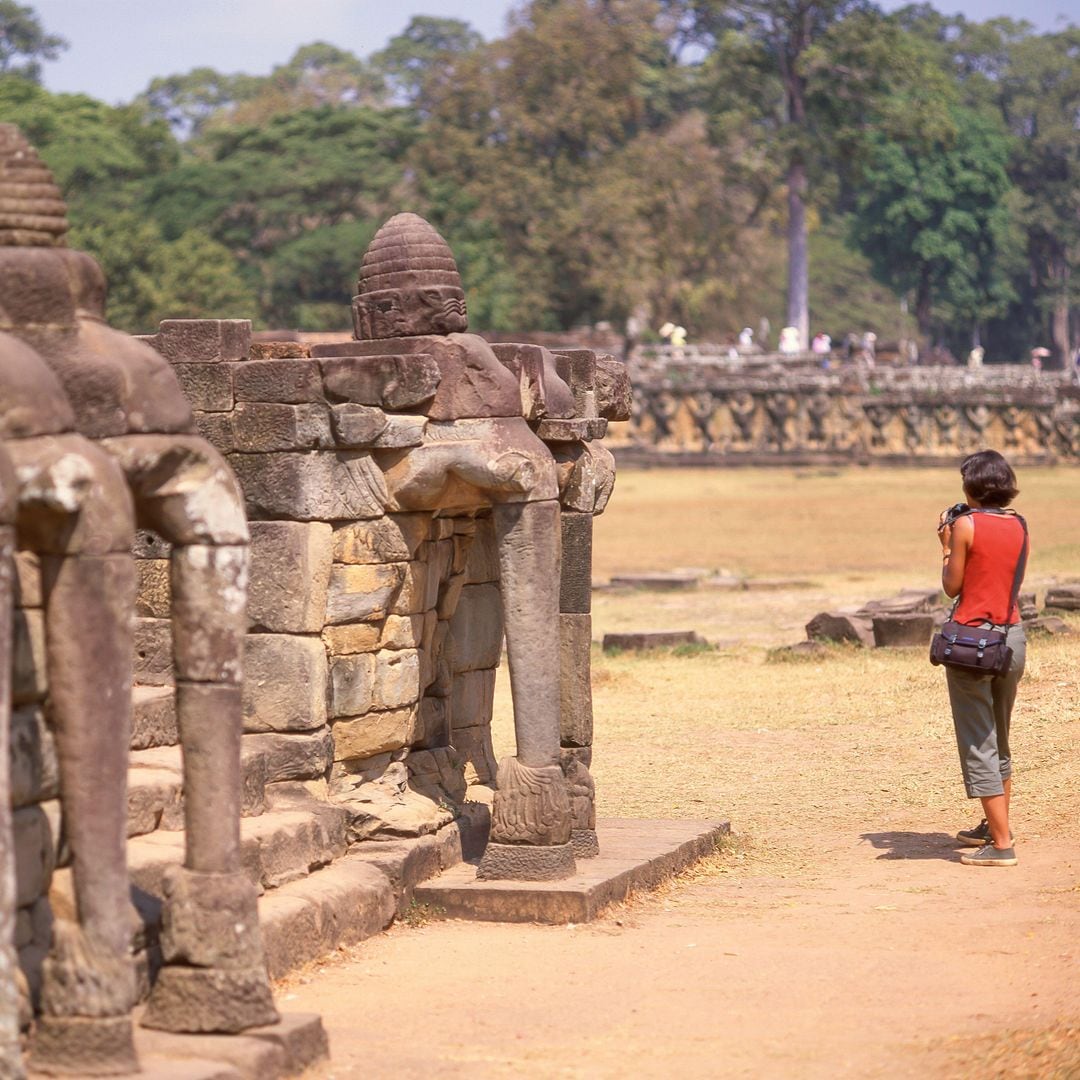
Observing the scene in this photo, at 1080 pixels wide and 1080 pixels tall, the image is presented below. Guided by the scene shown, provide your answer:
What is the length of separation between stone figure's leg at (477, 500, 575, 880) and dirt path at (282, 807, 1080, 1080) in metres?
0.35

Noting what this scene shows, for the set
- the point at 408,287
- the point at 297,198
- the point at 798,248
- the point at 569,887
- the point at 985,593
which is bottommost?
the point at 569,887

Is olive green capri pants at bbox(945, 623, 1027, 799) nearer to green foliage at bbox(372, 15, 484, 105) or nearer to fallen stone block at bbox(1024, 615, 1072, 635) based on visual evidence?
fallen stone block at bbox(1024, 615, 1072, 635)

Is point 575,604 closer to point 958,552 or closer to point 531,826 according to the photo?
point 531,826

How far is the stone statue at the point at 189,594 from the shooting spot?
220 inches

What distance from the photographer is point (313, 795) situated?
7.92 m

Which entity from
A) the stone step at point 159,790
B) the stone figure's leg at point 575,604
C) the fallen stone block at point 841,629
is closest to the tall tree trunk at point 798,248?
the fallen stone block at point 841,629

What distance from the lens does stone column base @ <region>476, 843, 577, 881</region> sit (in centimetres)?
793

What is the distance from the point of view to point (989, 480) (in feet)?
27.7

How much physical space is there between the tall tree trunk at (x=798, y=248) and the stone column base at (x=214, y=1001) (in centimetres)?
4863

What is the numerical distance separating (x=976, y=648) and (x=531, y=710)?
1986 millimetres

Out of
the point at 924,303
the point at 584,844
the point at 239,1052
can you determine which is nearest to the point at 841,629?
the point at 584,844

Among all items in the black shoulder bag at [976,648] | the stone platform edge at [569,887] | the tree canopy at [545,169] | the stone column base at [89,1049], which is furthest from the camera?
the tree canopy at [545,169]

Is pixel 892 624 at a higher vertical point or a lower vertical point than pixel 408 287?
lower

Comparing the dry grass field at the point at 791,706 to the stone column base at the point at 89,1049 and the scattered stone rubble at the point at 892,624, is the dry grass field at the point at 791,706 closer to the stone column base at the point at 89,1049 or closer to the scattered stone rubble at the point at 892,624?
the scattered stone rubble at the point at 892,624
